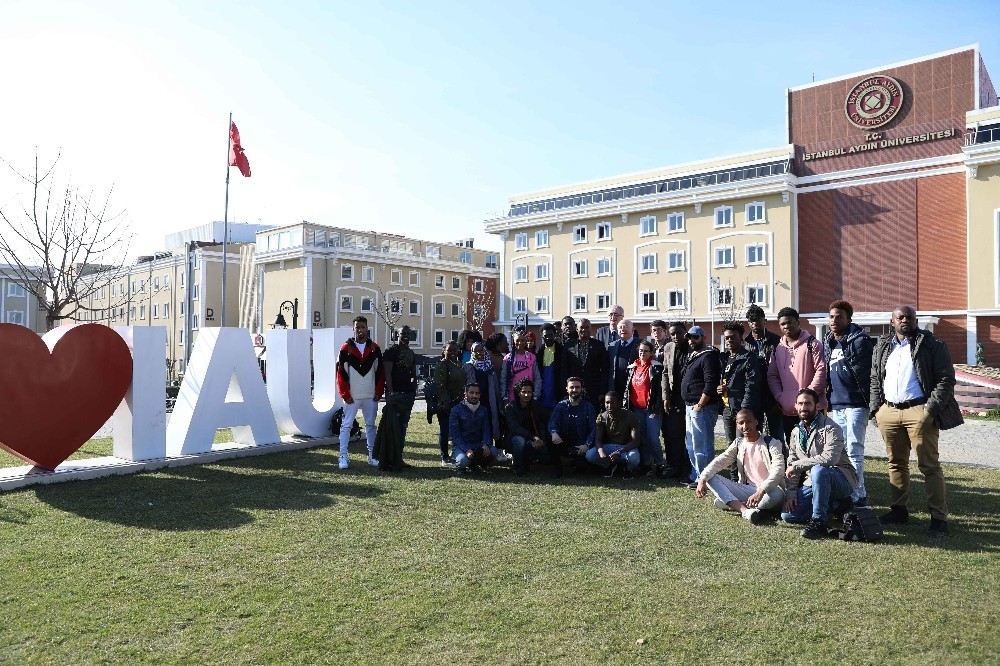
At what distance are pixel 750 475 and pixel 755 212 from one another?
37.7 meters

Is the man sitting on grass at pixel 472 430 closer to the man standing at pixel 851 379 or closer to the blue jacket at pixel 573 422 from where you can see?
the blue jacket at pixel 573 422

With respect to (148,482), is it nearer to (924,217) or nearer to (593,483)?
(593,483)

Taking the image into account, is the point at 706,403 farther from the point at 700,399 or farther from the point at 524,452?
the point at 524,452

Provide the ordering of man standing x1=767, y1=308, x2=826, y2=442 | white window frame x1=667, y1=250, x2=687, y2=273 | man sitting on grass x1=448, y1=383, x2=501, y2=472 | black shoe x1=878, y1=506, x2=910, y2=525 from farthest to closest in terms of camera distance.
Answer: white window frame x1=667, y1=250, x2=687, y2=273, man sitting on grass x1=448, y1=383, x2=501, y2=472, man standing x1=767, y1=308, x2=826, y2=442, black shoe x1=878, y1=506, x2=910, y2=525

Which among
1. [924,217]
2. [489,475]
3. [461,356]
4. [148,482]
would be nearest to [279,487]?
[148,482]

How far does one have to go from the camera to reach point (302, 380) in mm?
12742

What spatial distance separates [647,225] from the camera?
46.3m

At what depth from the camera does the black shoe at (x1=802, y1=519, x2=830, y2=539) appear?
246 inches

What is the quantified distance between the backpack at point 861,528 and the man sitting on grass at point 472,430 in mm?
4619

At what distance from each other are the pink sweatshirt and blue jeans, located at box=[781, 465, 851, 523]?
1.03 m

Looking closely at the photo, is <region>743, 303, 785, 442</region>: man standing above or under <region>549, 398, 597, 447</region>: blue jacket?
above

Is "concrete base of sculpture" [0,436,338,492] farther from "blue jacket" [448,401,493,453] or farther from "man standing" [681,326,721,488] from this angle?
"man standing" [681,326,721,488]

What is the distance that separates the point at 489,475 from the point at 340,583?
4383 millimetres

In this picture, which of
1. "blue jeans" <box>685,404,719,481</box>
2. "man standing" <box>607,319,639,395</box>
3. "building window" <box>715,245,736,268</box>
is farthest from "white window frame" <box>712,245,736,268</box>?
"blue jeans" <box>685,404,719,481</box>
